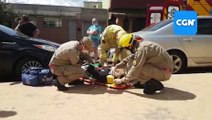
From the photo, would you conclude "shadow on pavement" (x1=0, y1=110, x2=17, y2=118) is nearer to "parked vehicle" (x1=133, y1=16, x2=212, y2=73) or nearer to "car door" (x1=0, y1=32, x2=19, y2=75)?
"car door" (x1=0, y1=32, x2=19, y2=75)

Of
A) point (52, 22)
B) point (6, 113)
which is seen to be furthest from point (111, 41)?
point (52, 22)

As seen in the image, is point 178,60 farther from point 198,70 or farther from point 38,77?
point 38,77

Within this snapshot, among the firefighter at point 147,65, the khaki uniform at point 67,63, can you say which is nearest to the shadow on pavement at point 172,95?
the firefighter at point 147,65

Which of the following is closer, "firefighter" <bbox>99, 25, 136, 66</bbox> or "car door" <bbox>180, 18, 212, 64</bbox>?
"firefighter" <bbox>99, 25, 136, 66</bbox>

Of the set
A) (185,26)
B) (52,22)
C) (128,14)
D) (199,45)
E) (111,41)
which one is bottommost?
(52,22)

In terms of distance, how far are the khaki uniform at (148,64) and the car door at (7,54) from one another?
2961mm

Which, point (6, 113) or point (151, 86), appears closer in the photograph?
point (6, 113)

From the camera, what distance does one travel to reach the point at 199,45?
9797 mm

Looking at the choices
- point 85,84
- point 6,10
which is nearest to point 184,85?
point 85,84

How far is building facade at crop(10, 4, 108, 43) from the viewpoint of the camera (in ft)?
129

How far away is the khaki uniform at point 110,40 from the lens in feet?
29.1

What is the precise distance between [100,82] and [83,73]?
1.75 feet

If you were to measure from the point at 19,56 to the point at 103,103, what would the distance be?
3092mm

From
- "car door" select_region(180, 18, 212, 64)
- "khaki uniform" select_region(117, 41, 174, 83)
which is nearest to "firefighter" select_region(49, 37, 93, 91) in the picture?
"khaki uniform" select_region(117, 41, 174, 83)
